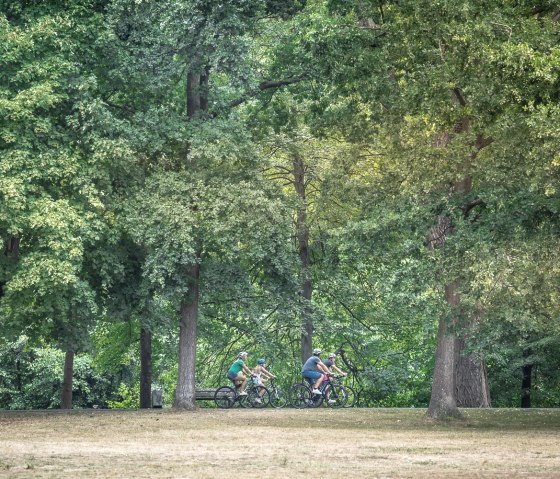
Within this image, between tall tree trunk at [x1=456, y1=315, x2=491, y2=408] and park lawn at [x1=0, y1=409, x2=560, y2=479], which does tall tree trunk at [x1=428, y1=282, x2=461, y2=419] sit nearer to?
park lawn at [x1=0, y1=409, x2=560, y2=479]

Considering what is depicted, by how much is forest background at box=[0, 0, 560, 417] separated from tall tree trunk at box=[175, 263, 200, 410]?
5cm

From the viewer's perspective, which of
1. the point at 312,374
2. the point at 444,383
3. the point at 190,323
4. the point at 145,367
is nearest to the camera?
the point at 444,383

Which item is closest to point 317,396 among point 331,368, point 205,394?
point 331,368

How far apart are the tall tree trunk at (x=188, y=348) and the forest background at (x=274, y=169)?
5 cm

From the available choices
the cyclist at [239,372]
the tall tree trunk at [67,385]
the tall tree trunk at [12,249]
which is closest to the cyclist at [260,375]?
the cyclist at [239,372]

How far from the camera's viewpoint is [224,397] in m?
36.3

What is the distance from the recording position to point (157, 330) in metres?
34.4

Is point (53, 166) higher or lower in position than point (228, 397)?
higher

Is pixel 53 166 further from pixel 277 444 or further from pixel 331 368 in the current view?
pixel 277 444

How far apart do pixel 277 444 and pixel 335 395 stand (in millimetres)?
14953

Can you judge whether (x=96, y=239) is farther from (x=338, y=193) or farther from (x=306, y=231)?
(x=306, y=231)

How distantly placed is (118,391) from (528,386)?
14.7 metres

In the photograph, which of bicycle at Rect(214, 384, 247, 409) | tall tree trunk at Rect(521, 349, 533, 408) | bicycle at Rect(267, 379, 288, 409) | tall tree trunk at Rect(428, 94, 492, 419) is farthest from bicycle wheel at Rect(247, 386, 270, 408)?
tall tree trunk at Rect(521, 349, 533, 408)

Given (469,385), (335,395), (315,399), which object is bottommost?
(315,399)
